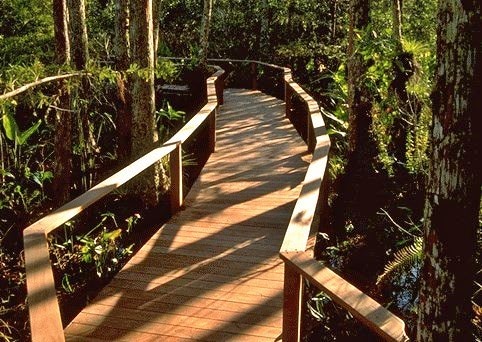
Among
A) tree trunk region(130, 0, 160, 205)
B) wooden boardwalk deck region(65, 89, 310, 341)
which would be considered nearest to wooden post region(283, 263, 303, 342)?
wooden boardwalk deck region(65, 89, 310, 341)

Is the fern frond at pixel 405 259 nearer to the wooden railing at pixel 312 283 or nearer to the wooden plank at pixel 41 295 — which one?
the wooden railing at pixel 312 283

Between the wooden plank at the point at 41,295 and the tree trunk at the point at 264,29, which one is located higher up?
the tree trunk at the point at 264,29

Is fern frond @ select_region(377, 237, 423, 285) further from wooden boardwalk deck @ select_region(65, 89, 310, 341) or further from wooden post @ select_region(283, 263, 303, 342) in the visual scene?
wooden post @ select_region(283, 263, 303, 342)

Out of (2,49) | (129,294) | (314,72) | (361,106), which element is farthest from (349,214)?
(314,72)

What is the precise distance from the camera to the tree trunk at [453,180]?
6.57 ft

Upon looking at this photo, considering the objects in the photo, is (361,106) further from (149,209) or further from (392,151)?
(149,209)

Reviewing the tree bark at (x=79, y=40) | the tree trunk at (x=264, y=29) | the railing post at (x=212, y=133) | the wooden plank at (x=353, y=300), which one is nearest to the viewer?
the wooden plank at (x=353, y=300)

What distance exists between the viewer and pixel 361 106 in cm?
789

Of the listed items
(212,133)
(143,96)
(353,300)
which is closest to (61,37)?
(143,96)

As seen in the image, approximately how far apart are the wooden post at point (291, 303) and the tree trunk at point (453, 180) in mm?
911

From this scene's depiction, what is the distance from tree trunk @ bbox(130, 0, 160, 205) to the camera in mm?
6441

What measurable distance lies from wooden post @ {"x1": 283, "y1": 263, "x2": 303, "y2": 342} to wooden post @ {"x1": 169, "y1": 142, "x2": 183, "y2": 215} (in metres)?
3.05

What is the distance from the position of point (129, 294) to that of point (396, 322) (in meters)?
2.73

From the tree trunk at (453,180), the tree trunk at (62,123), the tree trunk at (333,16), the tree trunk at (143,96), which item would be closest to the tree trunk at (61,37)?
the tree trunk at (62,123)
